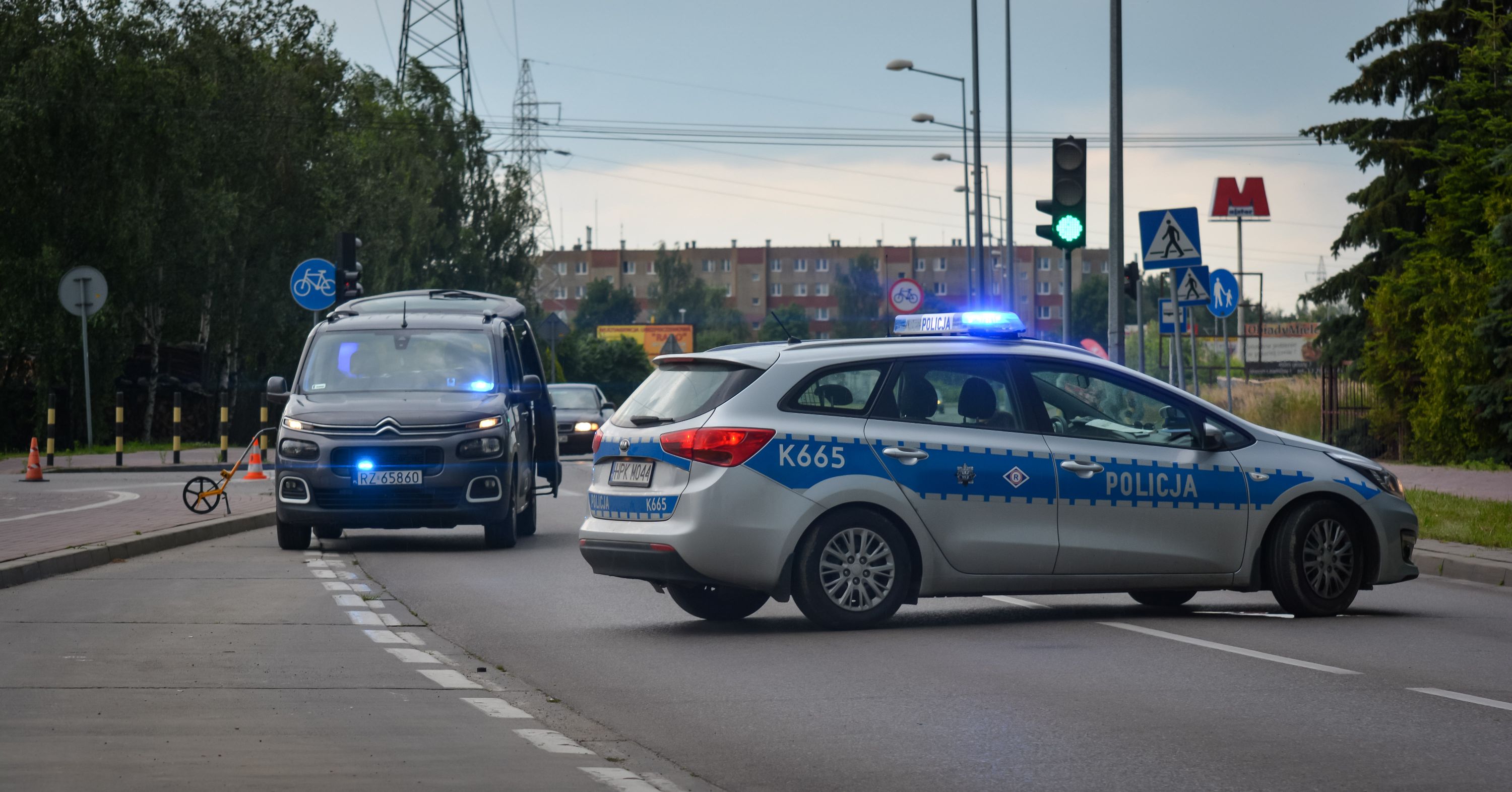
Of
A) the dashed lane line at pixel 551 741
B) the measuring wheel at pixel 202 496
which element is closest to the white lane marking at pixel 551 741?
the dashed lane line at pixel 551 741

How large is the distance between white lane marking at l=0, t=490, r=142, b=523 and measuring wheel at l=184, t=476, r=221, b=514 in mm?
1114

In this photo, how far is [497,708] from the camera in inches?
304

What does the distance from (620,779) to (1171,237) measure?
Answer: 1567 centimetres

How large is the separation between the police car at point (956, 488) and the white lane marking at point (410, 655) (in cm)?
128

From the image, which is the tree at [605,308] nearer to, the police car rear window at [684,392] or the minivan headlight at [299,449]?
the minivan headlight at [299,449]

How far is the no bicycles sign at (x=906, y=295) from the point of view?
103 ft

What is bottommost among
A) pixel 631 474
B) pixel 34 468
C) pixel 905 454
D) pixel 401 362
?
pixel 34 468

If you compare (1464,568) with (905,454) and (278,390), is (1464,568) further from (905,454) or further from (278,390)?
(278,390)

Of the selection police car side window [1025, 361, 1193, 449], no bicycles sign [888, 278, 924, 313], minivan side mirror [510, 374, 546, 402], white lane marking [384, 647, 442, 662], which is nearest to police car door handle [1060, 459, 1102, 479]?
police car side window [1025, 361, 1193, 449]

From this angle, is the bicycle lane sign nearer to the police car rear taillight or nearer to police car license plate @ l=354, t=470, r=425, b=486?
police car license plate @ l=354, t=470, r=425, b=486

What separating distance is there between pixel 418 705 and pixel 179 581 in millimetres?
6138

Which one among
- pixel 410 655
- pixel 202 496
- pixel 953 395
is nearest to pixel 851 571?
pixel 953 395

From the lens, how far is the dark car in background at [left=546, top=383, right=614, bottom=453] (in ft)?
122

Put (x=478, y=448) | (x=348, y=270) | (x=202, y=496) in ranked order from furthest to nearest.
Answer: (x=348, y=270) < (x=202, y=496) < (x=478, y=448)
